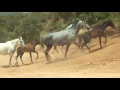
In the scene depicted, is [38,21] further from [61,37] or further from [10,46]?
[10,46]

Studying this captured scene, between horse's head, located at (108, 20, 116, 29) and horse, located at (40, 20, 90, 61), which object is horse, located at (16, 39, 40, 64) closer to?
horse, located at (40, 20, 90, 61)

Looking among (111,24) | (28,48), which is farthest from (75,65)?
(111,24)

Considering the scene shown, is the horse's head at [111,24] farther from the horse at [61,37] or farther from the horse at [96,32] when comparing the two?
the horse at [61,37]

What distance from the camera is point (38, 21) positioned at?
9.79m

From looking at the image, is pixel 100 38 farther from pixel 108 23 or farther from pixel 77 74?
pixel 77 74

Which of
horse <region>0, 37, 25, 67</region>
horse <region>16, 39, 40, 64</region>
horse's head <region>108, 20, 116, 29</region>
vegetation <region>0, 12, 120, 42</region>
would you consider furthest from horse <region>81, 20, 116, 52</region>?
horse <region>0, 37, 25, 67</region>

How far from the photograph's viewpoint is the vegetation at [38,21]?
382 inches

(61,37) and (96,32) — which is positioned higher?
(96,32)

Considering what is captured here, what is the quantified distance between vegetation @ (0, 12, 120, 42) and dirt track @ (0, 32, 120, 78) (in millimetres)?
471

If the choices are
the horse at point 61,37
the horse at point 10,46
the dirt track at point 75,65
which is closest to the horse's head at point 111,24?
the dirt track at point 75,65

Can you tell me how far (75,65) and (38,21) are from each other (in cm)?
133

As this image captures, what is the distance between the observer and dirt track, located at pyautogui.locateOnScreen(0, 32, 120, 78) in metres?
9.57
